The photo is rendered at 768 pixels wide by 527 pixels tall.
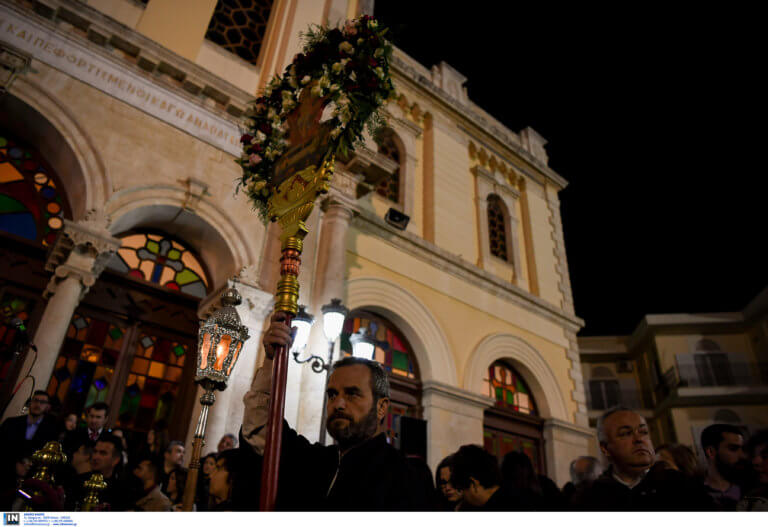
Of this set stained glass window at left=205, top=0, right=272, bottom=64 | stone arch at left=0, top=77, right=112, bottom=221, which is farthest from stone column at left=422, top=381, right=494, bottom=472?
stained glass window at left=205, top=0, right=272, bottom=64

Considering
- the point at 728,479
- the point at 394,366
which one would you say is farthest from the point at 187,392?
the point at 728,479

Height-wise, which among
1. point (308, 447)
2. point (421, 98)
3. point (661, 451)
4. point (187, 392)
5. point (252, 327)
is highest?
point (421, 98)

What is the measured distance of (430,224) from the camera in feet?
31.7

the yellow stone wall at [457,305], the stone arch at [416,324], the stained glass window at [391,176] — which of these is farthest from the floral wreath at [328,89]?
the stained glass window at [391,176]

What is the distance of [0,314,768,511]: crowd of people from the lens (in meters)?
1.94

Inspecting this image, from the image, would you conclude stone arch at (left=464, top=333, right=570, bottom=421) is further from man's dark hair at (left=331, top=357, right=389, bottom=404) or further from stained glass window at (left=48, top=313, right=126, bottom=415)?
man's dark hair at (left=331, top=357, right=389, bottom=404)

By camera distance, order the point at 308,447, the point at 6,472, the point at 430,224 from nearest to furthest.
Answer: the point at 308,447
the point at 6,472
the point at 430,224

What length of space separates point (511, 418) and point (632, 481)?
22.8 feet

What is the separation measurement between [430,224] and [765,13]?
19.0ft

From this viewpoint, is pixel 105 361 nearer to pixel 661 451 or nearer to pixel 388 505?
pixel 388 505

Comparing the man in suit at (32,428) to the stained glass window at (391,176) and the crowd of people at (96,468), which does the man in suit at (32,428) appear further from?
the stained glass window at (391,176)

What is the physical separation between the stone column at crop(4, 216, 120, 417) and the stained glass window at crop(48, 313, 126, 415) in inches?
22.5

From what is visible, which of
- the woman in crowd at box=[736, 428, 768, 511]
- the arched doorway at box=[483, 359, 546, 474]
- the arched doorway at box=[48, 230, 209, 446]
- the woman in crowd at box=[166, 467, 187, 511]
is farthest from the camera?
the arched doorway at box=[483, 359, 546, 474]

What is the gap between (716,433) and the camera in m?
3.22
